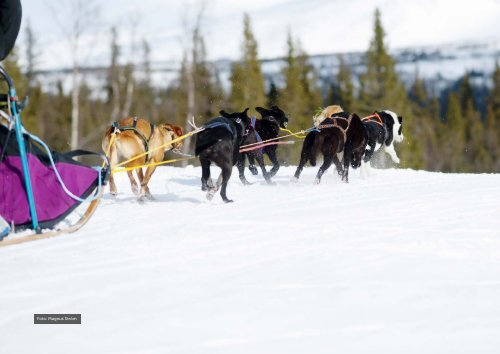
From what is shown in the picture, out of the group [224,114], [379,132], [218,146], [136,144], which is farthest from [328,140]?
[136,144]

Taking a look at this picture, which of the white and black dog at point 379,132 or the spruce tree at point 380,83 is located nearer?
the white and black dog at point 379,132

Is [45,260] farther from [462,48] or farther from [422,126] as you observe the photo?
[462,48]

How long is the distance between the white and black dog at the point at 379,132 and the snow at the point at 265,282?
3.47 meters

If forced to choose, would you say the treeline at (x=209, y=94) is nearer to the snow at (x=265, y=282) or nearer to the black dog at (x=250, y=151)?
the black dog at (x=250, y=151)

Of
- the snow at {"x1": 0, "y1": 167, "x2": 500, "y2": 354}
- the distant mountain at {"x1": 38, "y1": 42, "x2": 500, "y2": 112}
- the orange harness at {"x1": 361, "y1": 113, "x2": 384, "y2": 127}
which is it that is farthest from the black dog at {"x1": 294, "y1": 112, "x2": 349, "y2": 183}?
the distant mountain at {"x1": 38, "y1": 42, "x2": 500, "y2": 112}

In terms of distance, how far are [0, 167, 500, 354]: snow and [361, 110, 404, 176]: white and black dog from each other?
3.47 m

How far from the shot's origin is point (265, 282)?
136 inches

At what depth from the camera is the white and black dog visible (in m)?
9.52

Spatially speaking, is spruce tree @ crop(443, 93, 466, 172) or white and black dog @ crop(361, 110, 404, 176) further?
spruce tree @ crop(443, 93, 466, 172)

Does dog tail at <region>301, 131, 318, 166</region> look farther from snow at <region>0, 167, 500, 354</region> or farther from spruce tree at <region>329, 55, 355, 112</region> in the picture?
spruce tree at <region>329, 55, 355, 112</region>

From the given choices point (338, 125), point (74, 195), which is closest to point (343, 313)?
point (74, 195)

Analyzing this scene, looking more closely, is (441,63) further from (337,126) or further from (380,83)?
(337,126)

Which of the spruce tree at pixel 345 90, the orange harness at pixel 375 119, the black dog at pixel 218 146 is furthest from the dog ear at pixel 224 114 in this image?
the spruce tree at pixel 345 90

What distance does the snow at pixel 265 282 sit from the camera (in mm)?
2707
